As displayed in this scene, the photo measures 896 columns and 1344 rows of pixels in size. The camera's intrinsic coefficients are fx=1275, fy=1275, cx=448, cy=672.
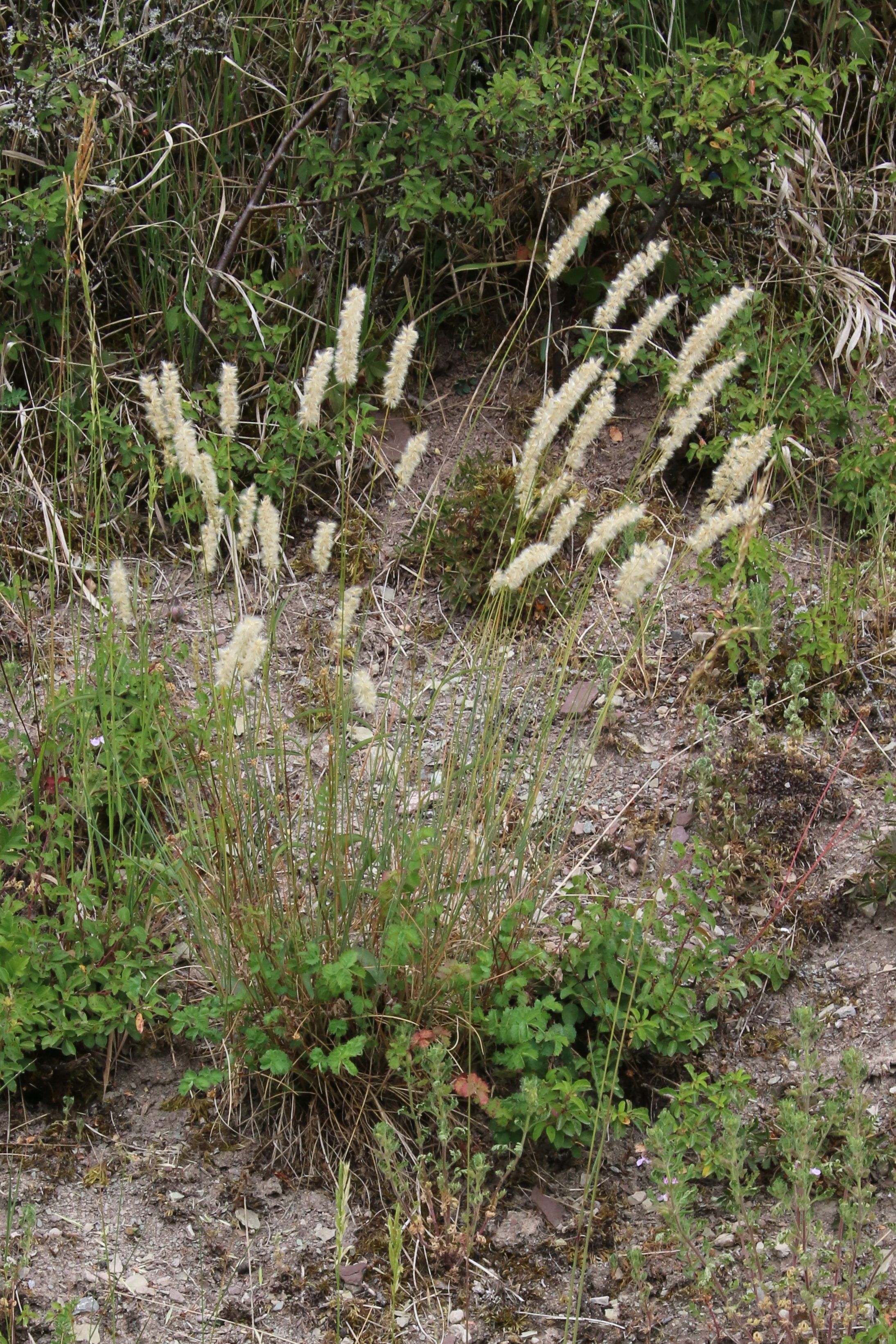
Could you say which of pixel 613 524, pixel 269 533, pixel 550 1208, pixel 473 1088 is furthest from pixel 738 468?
pixel 550 1208

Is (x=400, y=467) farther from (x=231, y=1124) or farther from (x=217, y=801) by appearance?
(x=231, y=1124)

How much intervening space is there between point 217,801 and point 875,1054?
1486mm

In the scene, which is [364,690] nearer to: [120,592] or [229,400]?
[120,592]

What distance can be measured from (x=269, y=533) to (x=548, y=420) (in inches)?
21.9

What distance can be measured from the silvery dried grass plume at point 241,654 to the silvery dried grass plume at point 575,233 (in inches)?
35.5

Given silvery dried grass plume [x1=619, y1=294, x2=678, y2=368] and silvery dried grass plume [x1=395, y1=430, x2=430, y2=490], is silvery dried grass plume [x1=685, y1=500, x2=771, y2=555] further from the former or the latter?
silvery dried grass plume [x1=395, y1=430, x2=430, y2=490]

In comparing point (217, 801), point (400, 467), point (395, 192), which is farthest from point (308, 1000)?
point (395, 192)

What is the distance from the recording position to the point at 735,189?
4.09 m

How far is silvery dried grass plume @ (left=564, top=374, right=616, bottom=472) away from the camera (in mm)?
2324

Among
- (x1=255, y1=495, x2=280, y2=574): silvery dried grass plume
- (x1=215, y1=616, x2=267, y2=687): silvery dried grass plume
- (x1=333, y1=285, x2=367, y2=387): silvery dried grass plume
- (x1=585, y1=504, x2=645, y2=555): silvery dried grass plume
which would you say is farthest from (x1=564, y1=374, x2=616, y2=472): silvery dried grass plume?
(x1=215, y1=616, x2=267, y2=687): silvery dried grass plume

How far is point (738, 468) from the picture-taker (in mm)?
2260

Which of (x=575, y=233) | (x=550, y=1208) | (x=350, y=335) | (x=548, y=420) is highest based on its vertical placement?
(x=575, y=233)

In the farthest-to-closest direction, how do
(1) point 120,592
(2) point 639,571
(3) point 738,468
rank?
A: 1. (1) point 120,592
2. (3) point 738,468
3. (2) point 639,571

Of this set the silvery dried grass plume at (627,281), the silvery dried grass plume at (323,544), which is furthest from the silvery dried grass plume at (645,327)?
the silvery dried grass plume at (323,544)
